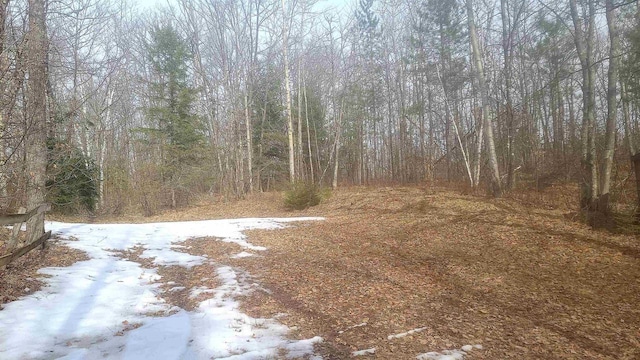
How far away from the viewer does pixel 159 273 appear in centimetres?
655

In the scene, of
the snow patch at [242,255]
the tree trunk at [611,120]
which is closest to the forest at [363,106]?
the tree trunk at [611,120]

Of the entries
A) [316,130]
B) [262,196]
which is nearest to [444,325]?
[262,196]

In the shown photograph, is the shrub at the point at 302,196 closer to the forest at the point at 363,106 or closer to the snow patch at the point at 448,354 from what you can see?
the forest at the point at 363,106

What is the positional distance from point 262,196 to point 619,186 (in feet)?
54.0

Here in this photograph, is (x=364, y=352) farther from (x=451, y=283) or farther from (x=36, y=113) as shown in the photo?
(x=36, y=113)

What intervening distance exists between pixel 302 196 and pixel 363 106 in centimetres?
1444

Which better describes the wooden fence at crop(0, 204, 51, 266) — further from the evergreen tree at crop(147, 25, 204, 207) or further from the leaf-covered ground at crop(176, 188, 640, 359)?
the evergreen tree at crop(147, 25, 204, 207)

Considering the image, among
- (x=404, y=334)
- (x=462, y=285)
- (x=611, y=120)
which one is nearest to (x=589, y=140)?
(x=611, y=120)

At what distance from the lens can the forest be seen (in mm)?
14195

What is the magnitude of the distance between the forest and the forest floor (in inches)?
105

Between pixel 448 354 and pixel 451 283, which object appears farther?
pixel 451 283

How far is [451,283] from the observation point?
5.97 m

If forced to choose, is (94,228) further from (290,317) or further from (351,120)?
(351,120)

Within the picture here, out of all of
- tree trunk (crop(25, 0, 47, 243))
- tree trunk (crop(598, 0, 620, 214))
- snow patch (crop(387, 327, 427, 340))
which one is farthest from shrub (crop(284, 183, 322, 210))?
snow patch (crop(387, 327, 427, 340))
